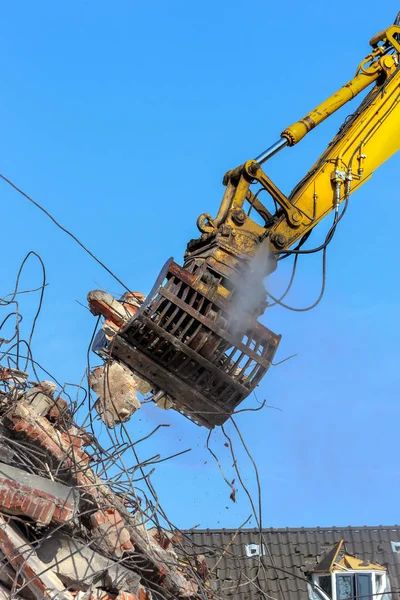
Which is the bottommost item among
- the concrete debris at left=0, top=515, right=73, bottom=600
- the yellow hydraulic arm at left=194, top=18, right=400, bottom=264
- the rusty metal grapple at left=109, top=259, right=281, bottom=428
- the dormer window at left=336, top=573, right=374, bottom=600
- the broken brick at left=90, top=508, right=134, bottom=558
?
the concrete debris at left=0, top=515, right=73, bottom=600

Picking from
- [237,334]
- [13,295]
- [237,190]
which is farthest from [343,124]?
[13,295]

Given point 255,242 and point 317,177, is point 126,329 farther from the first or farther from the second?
point 317,177

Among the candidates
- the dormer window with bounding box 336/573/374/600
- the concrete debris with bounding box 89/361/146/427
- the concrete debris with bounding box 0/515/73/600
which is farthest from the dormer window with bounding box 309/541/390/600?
the concrete debris with bounding box 0/515/73/600

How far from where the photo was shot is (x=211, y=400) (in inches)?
319

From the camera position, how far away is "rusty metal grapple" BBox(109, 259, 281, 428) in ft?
25.7

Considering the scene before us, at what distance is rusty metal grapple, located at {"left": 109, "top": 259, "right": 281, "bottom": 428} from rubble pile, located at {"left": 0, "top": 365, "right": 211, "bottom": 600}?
1.08 meters

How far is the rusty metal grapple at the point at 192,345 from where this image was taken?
7820mm

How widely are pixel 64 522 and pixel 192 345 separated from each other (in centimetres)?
249

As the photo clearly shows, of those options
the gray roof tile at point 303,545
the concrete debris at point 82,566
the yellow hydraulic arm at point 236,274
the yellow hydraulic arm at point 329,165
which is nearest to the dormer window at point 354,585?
the gray roof tile at point 303,545

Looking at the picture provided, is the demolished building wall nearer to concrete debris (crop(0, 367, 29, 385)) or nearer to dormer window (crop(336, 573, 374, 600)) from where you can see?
concrete debris (crop(0, 367, 29, 385))

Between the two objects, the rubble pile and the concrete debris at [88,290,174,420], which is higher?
the concrete debris at [88,290,174,420]

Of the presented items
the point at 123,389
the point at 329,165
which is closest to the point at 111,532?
the point at 123,389

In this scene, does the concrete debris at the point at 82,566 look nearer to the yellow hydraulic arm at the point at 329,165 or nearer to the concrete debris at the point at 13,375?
the concrete debris at the point at 13,375

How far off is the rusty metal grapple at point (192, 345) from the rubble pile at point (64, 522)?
42.6 inches
